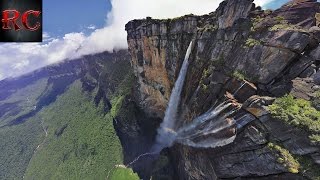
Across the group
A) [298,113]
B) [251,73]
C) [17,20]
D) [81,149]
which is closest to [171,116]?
[251,73]

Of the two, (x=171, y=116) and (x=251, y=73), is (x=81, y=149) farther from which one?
(x=251, y=73)

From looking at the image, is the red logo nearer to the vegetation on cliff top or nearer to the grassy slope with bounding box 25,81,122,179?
the vegetation on cliff top

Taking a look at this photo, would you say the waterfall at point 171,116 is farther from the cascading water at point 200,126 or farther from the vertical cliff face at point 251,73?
the vertical cliff face at point 251,73

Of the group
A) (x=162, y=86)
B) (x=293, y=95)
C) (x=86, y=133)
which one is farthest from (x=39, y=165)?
(x=293, y=95)

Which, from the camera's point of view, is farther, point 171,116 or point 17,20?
point 171,116

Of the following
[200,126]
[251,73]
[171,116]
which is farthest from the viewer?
[171,116]

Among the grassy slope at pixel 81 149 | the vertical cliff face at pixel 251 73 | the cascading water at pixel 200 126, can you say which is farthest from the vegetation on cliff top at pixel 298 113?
the grassy slope at pixel 81 149

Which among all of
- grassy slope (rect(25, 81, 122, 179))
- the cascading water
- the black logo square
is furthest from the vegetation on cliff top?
grassy slope (rect(25, 81, 122, 179))
